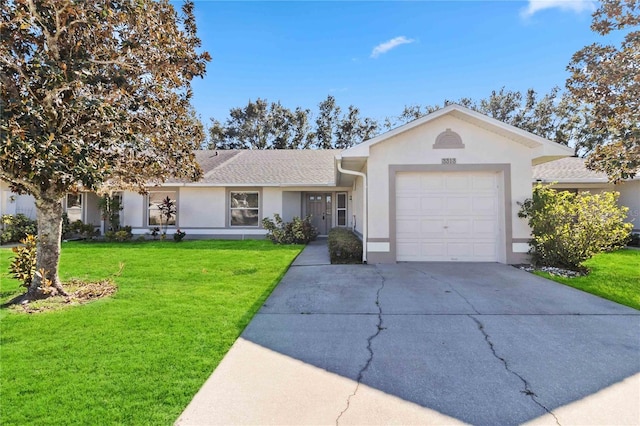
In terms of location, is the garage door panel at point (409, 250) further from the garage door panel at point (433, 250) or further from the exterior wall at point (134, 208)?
the exterior wall at point (134, 208)

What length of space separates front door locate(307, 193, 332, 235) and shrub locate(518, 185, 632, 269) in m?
9.58

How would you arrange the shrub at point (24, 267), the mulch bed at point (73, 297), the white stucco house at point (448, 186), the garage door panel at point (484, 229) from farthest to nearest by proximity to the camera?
1. the garage door panel at point (484, 229)
2. the white stucco house at point (448, 186)
3. the shrub at point (24, 267)
4. the mulch bed at point (73, 297)

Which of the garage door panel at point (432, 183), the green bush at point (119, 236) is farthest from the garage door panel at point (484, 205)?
the green bush at point (119, 236)

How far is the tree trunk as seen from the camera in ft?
18.9

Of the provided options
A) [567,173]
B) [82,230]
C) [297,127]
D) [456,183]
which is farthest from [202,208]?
[297,127]

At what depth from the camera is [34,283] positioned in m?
5.77

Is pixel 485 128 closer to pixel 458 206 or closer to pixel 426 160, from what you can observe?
pixel 426 160

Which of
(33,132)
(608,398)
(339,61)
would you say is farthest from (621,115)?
(339,61)

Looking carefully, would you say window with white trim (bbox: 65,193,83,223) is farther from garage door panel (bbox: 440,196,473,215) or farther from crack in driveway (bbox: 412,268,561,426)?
crack in driveway (bbox: 412,268,561,426)

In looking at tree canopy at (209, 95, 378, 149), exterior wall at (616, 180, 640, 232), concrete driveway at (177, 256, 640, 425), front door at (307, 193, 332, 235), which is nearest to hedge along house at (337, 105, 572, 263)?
concrete driveway at (177, 256, 640, 425)

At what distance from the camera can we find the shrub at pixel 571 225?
7.92 meters

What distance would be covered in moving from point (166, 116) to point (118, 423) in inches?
213

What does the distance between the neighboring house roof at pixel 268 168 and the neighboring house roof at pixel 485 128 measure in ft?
15.8

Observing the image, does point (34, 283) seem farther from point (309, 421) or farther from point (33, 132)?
point (309, 421)
